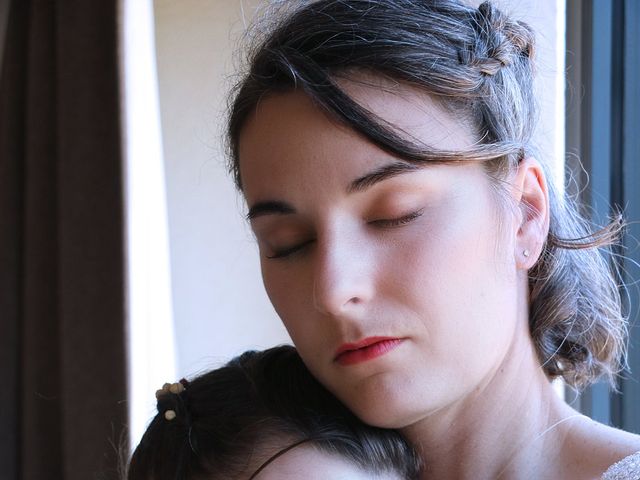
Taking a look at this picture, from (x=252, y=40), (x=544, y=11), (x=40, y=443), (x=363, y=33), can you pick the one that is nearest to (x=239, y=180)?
(x=252, y=40)

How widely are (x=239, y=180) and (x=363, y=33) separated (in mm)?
318

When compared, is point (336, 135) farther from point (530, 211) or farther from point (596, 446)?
point (596, 446)

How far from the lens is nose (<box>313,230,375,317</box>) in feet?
3.13

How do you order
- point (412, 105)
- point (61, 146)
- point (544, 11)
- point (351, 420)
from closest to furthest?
point (412, 105) < point (351, 420) < point (544, 11) < point (61, 146)

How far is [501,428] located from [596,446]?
0.41 feet

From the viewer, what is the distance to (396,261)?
97 cm

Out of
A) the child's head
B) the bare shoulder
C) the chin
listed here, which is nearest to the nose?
the chin

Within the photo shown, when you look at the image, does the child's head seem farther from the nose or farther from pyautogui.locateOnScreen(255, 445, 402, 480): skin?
the nose

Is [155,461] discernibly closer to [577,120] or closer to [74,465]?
[577,120]

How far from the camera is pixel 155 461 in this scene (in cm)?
114

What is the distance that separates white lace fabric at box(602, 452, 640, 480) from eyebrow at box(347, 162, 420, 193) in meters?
0.41

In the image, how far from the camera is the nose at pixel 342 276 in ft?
3.13

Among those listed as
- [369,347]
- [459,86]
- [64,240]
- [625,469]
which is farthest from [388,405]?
[64,240]

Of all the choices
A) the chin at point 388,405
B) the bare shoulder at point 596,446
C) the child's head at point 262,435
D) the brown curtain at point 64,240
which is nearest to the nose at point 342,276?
the chin at point 388,405
